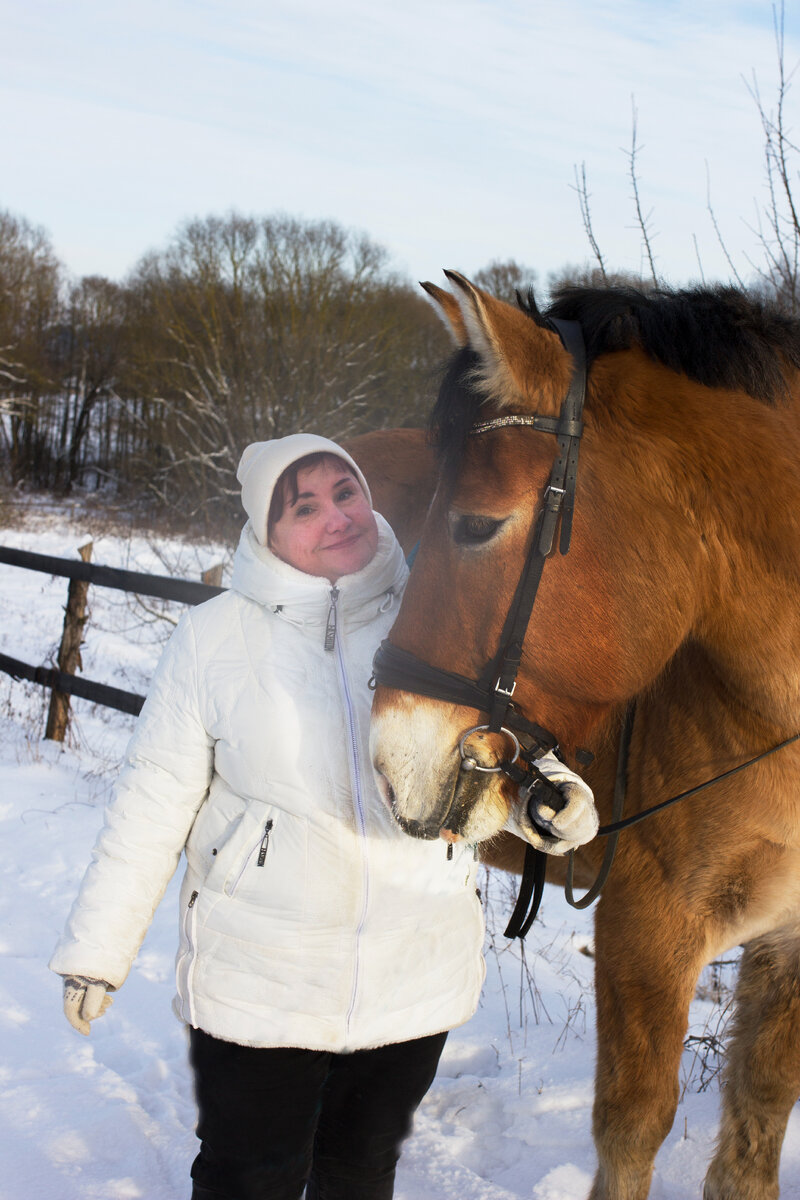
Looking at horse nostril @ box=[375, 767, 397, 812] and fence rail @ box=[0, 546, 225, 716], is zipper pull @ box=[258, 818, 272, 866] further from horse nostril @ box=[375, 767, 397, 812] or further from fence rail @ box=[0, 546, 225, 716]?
fence rail @ box=[0, 546, 225, 716]

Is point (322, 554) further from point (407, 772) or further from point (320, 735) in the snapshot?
point (407, 772)

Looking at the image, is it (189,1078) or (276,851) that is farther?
(189,1078)

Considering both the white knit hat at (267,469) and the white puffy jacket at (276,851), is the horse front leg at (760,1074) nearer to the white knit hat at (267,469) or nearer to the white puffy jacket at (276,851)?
the white puffy jacket at (276,851)

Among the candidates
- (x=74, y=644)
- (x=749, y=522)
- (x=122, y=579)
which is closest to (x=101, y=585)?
(x=74, y=644)

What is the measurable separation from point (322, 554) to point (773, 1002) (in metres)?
1.58

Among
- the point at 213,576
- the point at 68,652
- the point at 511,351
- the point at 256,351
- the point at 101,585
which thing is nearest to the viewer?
the point at 511,351

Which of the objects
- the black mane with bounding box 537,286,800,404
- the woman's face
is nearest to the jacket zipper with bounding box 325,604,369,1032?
the woman's face

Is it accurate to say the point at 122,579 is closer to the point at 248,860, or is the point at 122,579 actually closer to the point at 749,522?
the point at 248,860

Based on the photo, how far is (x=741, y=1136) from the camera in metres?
2.22

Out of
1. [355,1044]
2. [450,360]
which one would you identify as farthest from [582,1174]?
[450,360]

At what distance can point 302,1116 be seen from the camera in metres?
1.66

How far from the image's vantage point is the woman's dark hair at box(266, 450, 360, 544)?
182 cm

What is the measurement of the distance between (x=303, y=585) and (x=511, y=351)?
0.61m

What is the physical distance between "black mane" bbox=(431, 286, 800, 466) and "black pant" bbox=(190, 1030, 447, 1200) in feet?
3.87
